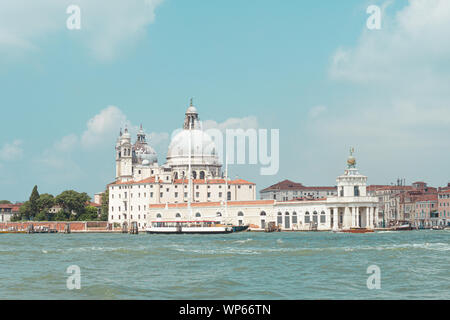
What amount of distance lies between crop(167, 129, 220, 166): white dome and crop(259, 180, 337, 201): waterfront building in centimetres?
3061

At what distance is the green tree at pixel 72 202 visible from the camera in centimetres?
10481

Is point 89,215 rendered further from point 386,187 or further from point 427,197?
point 427,197

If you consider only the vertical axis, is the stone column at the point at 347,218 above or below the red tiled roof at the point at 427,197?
below

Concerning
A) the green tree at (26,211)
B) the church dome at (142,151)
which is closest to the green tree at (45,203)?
the green tree at (26,211)

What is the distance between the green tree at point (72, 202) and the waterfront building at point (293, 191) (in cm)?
4433

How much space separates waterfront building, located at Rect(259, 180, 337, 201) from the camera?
139 metres

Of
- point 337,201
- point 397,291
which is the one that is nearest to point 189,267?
point 397,291

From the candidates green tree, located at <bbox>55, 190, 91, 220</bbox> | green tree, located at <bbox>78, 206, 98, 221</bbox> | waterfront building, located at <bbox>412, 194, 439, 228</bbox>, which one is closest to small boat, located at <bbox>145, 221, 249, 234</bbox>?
green tree, located at <bbox>78, 206, 98, 221</bbox>

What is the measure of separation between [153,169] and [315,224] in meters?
30.7

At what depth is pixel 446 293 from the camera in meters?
18.9

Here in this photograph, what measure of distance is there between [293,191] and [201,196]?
40.1 metres

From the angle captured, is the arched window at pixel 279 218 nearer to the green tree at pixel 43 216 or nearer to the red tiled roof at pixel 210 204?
the red tiled roof at pixel 210 204

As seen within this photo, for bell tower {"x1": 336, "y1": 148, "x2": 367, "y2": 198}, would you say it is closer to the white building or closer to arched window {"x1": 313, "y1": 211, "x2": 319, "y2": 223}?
arched window {"x1": 313, "y1": 211, "x2": 319, "y2": 223}
